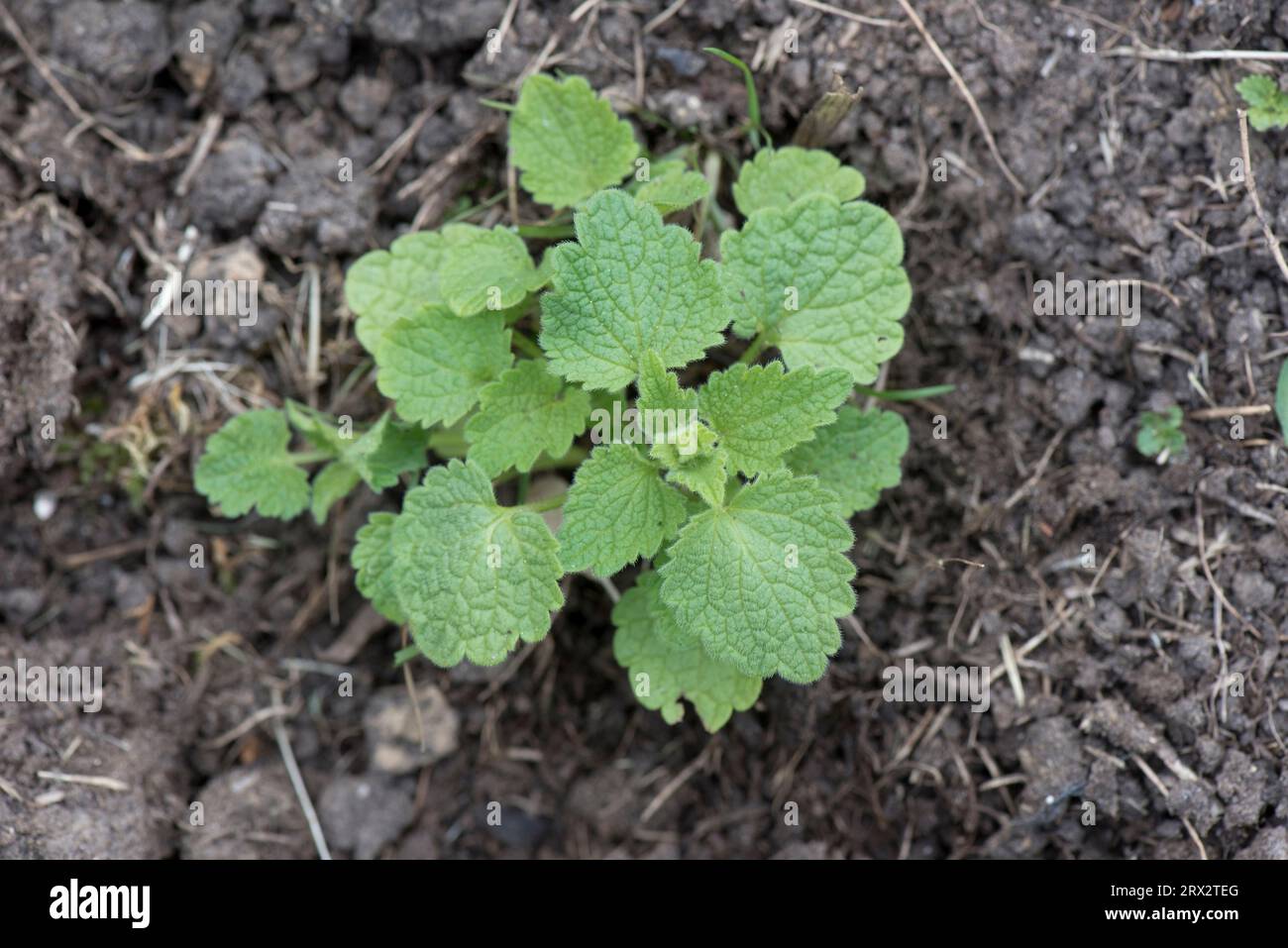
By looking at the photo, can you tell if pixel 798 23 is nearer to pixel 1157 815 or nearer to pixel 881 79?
pixel 881 79

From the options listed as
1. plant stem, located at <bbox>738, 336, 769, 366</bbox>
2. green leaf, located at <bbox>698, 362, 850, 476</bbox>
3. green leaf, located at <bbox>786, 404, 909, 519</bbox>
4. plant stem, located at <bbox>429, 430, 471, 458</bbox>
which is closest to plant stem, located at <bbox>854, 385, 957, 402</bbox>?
green leaf, located at <bbox>786, 404, 909, 519</bbox>

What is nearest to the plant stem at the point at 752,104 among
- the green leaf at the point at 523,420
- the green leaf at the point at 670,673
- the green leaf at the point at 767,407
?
the green leaf at the point at 767,407

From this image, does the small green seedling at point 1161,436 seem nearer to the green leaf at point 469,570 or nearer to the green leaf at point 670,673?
the green leaf at point 670,673

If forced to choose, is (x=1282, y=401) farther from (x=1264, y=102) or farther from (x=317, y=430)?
(x=317, y=430)

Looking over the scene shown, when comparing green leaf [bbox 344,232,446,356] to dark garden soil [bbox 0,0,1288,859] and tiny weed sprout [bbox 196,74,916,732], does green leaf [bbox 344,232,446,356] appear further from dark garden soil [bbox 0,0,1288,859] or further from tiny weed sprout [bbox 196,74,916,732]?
dark garden soil [bbox 0,0,1288,859]

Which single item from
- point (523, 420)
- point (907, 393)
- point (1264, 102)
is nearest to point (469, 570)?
point (523, 420)
